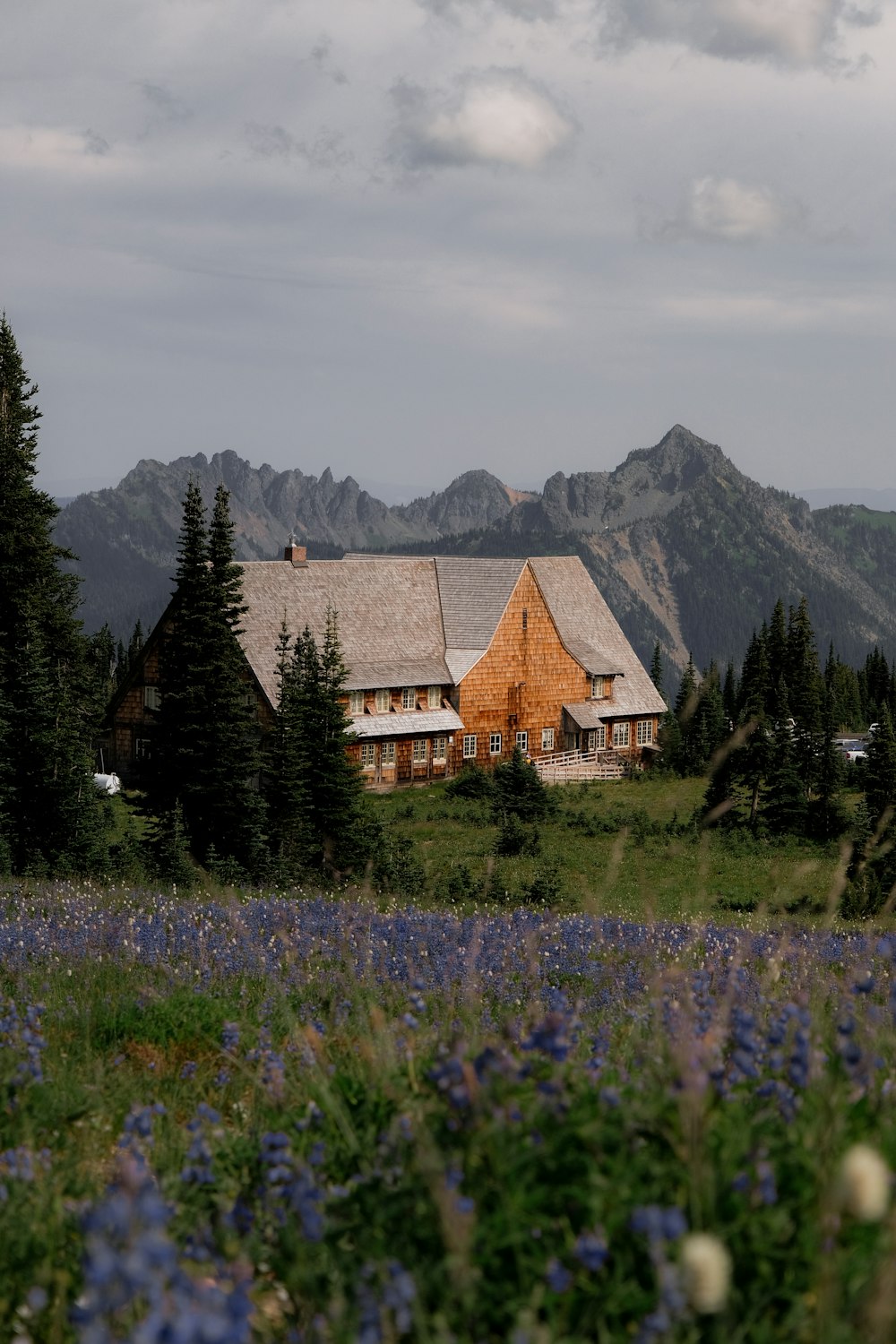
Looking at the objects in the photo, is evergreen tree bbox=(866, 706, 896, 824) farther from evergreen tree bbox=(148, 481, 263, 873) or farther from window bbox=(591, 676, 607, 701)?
window bbox=(591, 676, 607, 701)

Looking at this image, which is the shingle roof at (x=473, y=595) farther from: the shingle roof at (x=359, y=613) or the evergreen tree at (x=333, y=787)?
the evergreen tree at (x=333, y=787)

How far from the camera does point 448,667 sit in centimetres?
5912

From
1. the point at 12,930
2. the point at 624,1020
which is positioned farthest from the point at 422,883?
the point at 624,1020

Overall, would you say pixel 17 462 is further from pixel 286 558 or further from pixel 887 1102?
pixel 887 1102

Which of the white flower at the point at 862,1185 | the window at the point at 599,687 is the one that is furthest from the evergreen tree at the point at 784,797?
the white flower at the point at 862,1185

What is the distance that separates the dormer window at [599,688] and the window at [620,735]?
1667mm

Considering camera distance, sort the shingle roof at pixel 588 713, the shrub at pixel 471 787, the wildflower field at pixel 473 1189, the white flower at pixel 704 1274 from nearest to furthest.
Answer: the white flower at pixel 704 1274 → the wildflower field at pixel 473 1189 → the shrub at pixel 471 787 → the shingle roof at pixel 588 713

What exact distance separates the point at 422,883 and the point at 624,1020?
17.8 meters

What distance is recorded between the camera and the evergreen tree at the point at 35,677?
30594mm

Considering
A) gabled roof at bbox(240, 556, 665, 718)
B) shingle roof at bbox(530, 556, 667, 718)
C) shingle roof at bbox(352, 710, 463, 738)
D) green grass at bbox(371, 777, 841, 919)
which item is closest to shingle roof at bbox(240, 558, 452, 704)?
gabled roof at bbox(240, 556, 665, 718)

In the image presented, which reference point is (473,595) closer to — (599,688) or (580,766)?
(599,688)

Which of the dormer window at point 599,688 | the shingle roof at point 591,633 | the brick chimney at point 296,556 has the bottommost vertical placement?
the dormer window at point 599,688

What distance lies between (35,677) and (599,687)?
37.3 m

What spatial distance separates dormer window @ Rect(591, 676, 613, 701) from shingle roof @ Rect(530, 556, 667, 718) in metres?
0.43
